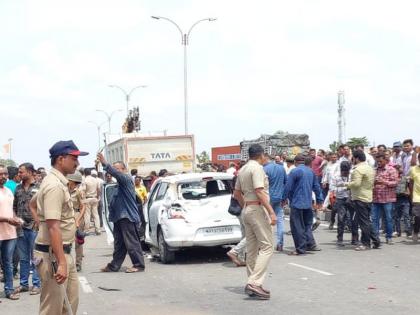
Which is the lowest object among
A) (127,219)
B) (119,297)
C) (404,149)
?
(119,297)

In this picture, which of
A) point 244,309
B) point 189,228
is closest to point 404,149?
point 189,228

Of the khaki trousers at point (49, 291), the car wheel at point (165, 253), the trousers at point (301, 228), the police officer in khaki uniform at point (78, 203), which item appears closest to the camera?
the khaki trousers at point (49, 291)

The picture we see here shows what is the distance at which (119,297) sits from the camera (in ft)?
30.3

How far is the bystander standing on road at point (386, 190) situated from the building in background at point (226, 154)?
69.8ft

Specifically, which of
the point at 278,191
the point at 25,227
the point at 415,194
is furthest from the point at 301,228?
the point at 25,227

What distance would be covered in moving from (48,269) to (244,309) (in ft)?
11.1

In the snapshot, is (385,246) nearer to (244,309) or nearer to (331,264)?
(331,264)

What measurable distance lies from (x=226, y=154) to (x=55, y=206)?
32422 mm

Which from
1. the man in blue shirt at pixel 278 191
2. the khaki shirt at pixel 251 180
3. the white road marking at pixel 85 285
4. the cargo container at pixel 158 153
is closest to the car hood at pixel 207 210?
the man in blue shirt at pixel 278 191

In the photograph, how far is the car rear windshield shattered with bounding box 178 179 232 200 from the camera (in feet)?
41.7

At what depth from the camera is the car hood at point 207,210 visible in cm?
1219

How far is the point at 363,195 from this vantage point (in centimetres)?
1330

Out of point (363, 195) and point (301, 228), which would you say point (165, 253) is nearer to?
point (301, 228)

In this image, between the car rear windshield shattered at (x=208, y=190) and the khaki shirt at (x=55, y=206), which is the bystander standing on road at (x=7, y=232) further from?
the car rear windshield shattered at (x=208, y=190)
